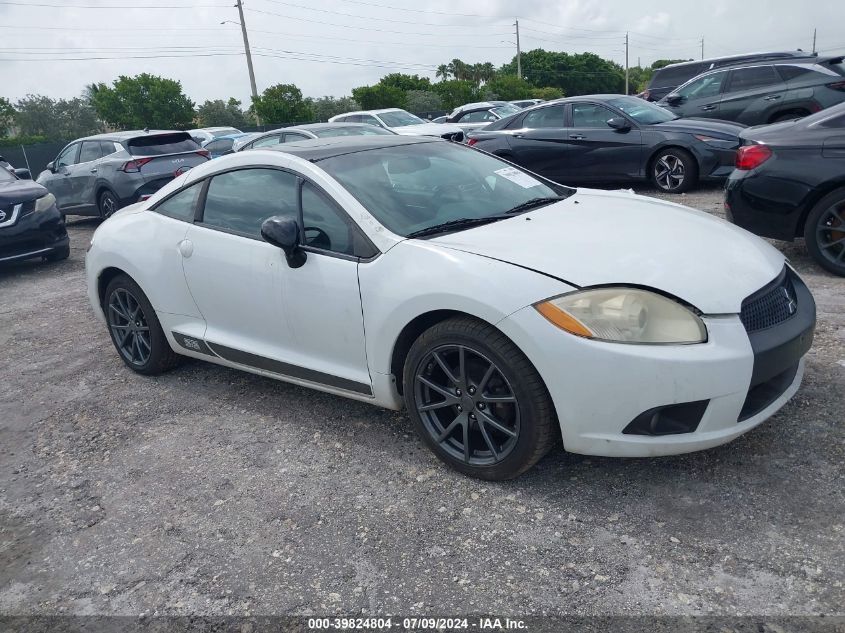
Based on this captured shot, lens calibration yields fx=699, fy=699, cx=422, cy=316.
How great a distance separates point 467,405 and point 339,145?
1.85 m

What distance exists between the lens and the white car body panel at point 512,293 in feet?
8.76

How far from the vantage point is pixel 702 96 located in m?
12.0

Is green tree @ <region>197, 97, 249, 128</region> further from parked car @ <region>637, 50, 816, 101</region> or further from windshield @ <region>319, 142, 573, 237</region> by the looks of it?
windshield @ <region>319, 142, 573, 237</region>

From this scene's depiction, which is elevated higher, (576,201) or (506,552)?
(576,201)

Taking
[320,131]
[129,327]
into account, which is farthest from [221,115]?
[129,327]

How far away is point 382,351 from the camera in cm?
327

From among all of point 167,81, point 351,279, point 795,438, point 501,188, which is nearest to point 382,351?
point 351,279

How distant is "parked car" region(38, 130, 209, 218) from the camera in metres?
11.2

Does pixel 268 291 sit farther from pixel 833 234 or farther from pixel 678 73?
pixel 678 73

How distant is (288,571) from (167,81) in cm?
4677

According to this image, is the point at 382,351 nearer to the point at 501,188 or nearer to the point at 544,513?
the point at 544,513

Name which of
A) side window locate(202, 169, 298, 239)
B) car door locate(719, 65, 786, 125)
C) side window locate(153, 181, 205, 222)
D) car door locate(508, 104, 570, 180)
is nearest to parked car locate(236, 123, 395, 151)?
car door locate(508, 104, 570, 180)

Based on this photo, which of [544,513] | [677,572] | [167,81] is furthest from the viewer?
[167,81]

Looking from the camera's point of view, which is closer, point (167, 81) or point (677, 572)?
point (677, 572)
